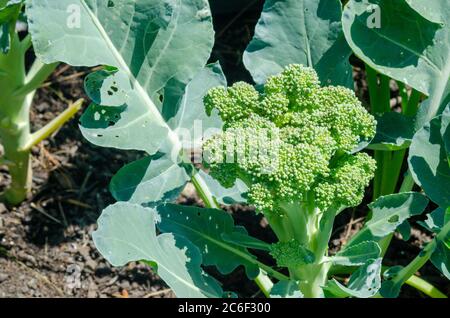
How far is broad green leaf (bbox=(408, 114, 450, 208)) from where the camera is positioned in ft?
5.33

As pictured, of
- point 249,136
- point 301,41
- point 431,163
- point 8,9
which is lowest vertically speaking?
point 431,163

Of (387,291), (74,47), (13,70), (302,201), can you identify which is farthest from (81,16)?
(387,291)

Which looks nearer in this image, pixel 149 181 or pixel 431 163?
pixel 431 163

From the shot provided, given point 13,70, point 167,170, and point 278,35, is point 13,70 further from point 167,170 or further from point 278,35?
point 278,35

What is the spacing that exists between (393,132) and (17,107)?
1.02 m

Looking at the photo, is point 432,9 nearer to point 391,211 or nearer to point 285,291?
point 391,211

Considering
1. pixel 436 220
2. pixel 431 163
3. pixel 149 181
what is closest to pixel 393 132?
pixel 431 163

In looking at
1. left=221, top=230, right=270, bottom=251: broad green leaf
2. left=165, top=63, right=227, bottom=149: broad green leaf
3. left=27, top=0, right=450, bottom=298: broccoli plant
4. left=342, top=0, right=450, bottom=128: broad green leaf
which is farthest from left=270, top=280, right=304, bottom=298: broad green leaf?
left=342, top=0, right=450, bottom=128: broad green leaf

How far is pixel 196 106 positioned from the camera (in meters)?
1.83

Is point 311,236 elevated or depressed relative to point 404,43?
depressed

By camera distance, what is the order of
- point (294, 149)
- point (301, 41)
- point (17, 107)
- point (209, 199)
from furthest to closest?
point (17, 107)
point (209, 199)
point (301, 41)
point (294, 149)

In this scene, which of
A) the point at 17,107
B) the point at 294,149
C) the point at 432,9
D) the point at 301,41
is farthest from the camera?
the point at 17,107

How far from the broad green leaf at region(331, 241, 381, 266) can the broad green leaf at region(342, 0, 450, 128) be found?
0.39 meters

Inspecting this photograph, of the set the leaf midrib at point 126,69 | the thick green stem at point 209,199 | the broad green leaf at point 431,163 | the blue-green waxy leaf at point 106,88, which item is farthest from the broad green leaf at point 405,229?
the blue-green waxy leaf at point 106,88
